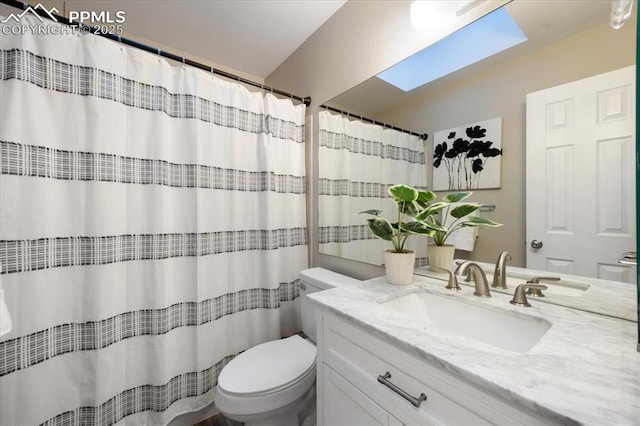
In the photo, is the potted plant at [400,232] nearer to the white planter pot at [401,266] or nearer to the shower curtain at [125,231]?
the white planter pot at [401,266]

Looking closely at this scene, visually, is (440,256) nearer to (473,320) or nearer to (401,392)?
(473,320)

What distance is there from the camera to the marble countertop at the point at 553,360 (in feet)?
1.35

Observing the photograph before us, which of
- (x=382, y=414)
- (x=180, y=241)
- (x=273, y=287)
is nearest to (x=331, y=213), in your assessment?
(x=273, y=287)

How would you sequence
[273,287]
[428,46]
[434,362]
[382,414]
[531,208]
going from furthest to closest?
[273,287]
[428,46]
[531,208]
[382,414]
[434,362]

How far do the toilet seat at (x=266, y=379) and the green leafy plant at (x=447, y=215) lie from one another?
831mm

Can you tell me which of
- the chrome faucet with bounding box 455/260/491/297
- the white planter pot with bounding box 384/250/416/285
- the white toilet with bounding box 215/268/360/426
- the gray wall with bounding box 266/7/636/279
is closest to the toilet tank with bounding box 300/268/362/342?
the white toilet with bounding box 215/268/360/426

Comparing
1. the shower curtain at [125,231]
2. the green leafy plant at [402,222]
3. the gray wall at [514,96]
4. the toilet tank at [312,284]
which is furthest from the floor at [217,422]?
the gray wall at [514,96]

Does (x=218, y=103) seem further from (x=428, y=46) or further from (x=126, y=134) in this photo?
(x=428, y=46)

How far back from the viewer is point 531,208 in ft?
2.93

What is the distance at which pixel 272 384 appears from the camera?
41.6 inches

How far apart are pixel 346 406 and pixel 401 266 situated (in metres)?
0.53

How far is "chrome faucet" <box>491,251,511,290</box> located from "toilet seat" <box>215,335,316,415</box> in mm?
865

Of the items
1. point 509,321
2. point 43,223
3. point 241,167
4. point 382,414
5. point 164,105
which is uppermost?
point 164,105

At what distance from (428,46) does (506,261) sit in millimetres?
963
